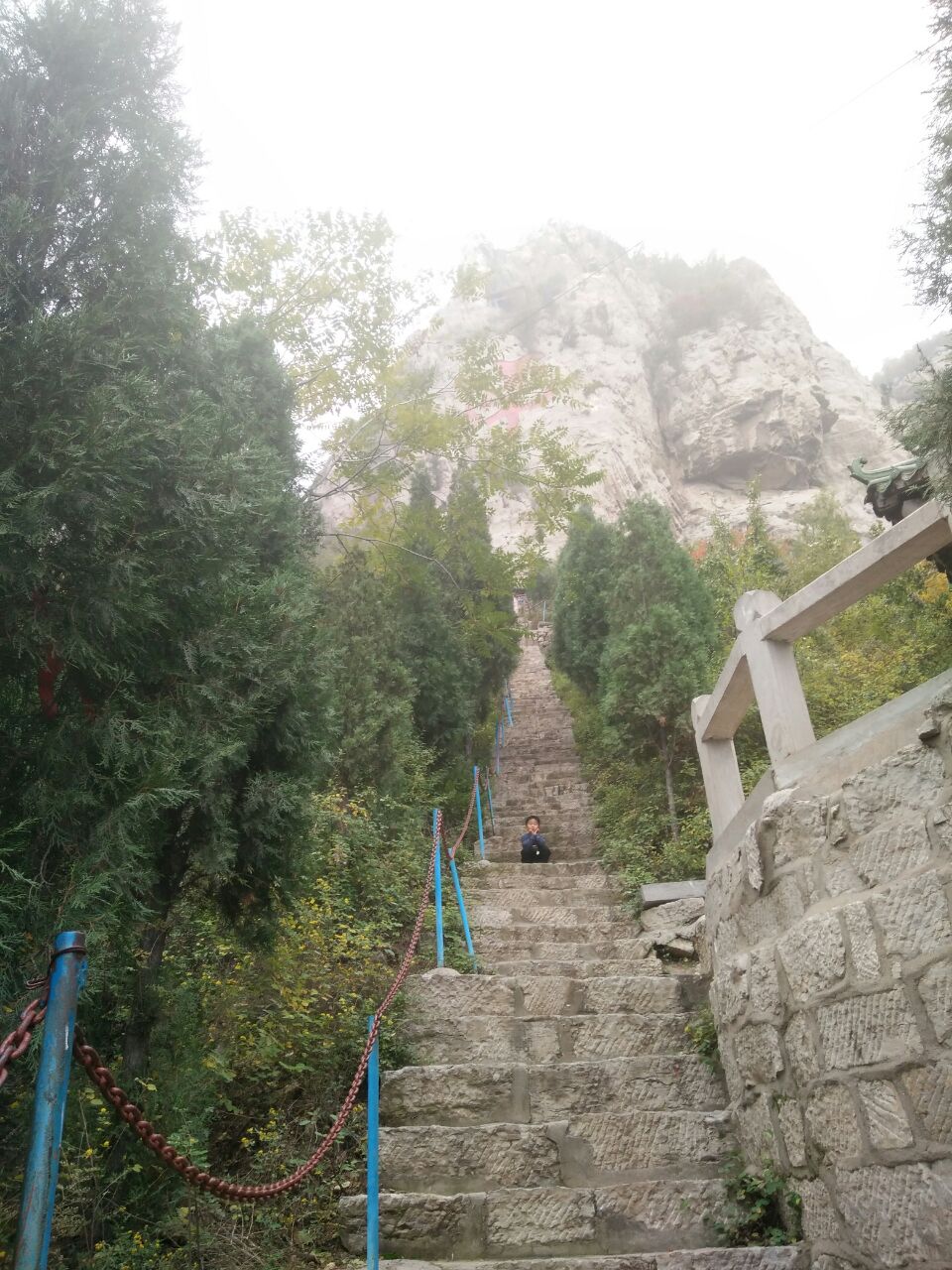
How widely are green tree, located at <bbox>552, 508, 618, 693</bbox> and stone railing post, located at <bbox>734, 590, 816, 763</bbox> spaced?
811 cm

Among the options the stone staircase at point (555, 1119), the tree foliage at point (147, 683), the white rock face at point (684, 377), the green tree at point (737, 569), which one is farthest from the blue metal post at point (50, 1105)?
the white rock face at point (684, 377)

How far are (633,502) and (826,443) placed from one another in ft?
66.8

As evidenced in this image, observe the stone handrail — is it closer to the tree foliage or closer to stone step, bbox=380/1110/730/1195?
stone step, bbox=380/1110/730/1195

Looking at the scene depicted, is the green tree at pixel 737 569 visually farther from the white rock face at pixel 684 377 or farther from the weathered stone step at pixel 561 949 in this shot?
the white rock face at pixel 684 377

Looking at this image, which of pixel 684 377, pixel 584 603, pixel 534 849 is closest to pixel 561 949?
pixel 534 849

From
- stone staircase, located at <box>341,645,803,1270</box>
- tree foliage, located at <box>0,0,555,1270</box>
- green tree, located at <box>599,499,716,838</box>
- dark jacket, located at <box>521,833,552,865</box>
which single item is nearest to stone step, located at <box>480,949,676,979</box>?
stone staircase, located at <box>341,645,803,1270</box>

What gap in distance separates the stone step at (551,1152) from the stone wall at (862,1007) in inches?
12.6

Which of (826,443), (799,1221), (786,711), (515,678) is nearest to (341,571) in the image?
(786,711)

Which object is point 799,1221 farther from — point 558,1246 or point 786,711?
point 786,711

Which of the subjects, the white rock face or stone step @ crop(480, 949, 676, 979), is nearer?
stone step @ crop(480, 949, 676, 979)

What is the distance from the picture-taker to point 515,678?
19.4 meters

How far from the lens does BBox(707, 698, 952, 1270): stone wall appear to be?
247cm

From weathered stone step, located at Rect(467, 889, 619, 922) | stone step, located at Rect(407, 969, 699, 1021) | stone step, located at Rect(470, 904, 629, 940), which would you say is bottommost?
stone step, located at Rect(407, 969, 699, 1021)

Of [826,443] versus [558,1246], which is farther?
[826,443]
